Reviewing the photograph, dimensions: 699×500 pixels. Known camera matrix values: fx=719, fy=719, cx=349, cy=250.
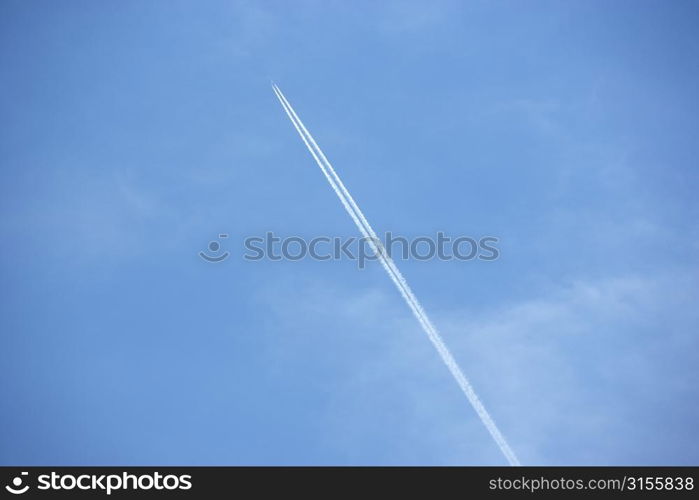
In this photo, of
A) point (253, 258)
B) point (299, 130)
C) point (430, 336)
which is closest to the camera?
point (430, 336)

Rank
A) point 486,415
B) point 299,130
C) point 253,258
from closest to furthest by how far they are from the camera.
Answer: point 486,415, point 253,258, point 299,130

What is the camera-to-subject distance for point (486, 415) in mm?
59594
